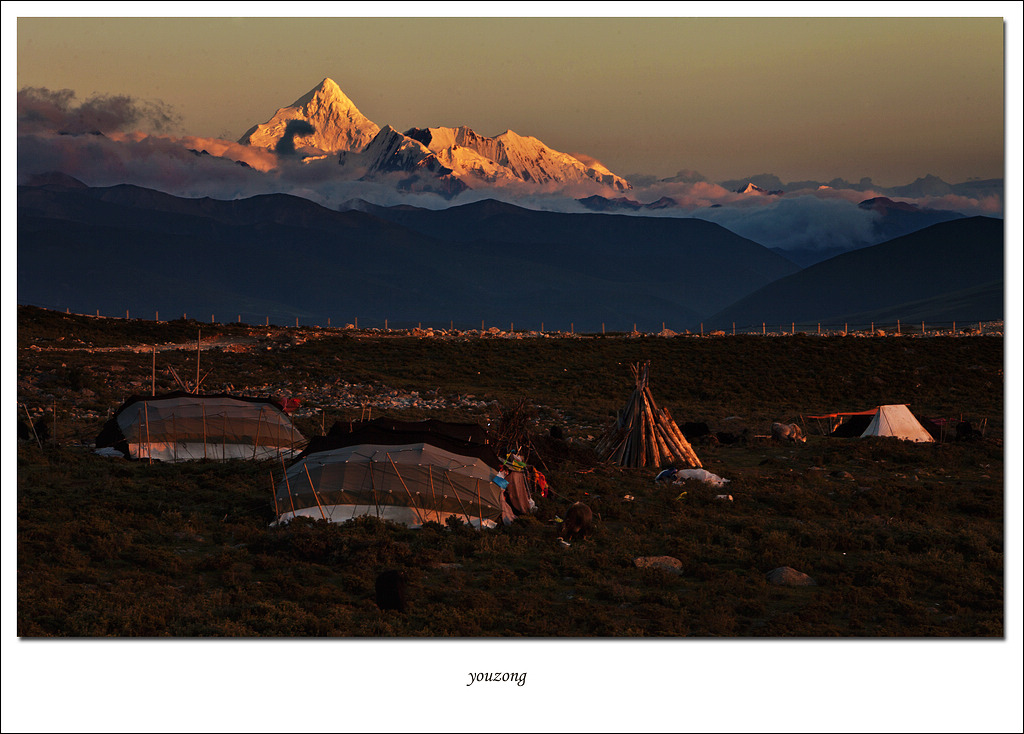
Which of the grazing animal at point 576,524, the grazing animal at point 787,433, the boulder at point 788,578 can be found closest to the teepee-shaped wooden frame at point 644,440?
the grazing animal at point 787,433

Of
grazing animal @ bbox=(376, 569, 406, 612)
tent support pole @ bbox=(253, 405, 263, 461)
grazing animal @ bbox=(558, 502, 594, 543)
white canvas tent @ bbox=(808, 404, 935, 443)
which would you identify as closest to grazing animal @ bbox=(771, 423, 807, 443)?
white canvas tent @ bbox=(808, 404, 935, 443)

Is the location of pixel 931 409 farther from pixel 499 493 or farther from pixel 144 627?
pixel 144 627

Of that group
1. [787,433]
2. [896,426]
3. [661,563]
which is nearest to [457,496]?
[661,563]

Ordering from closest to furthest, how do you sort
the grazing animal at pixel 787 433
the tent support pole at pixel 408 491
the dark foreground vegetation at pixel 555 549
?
the dark foreground vegetation at pixel 555 549
the tent support pole at pixel 408 491
the grazing animal at pixel 787 433

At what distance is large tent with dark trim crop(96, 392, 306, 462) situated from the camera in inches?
958

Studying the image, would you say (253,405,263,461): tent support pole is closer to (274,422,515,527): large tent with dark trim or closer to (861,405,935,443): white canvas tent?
(274,422,515,527): large tent with dark trim

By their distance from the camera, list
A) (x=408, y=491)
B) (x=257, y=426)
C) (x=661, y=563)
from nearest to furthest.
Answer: (x=661, y=563) → (x=408, y=491) → (x=257, y=426)

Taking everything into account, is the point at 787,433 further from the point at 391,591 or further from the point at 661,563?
the point at 391,591

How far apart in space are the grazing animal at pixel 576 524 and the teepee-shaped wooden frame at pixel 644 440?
333 inches

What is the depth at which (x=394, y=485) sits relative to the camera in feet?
56.7

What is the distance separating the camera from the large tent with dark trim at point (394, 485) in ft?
56.0

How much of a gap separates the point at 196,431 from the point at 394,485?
9836 millimetres

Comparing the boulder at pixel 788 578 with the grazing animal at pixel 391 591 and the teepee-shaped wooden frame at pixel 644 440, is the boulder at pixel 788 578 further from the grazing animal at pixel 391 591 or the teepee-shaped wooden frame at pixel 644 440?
the teepee-shaped wooden frame at pixel 644 440

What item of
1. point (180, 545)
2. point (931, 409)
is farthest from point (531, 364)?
point (180, 545)
